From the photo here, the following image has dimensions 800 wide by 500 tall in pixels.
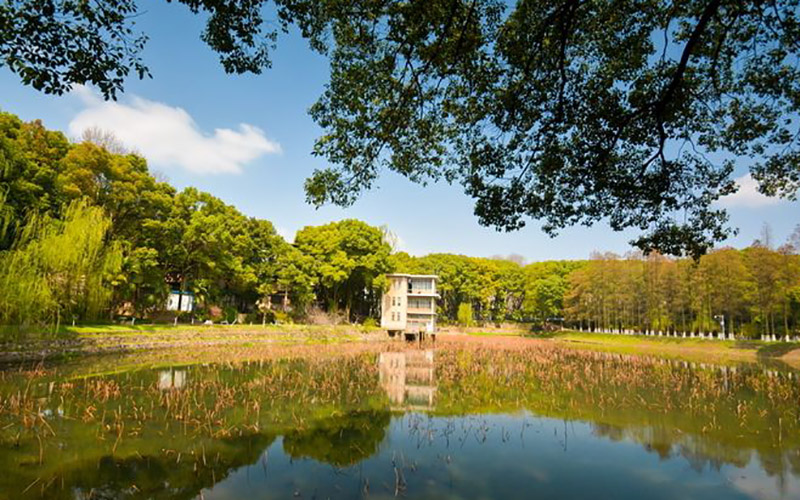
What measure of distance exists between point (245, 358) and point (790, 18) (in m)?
25.1

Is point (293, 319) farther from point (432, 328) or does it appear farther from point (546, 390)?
point (546, 390)

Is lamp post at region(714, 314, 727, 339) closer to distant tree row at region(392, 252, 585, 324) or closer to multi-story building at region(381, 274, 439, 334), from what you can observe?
distant tree row at region(392, 252, 585, 324)

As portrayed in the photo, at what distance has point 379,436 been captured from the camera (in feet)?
35.7

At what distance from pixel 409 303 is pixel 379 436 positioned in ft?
140

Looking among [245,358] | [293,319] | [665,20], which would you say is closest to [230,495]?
[665,20]

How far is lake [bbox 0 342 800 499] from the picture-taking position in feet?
25.7

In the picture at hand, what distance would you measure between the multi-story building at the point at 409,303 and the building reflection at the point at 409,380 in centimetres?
2086

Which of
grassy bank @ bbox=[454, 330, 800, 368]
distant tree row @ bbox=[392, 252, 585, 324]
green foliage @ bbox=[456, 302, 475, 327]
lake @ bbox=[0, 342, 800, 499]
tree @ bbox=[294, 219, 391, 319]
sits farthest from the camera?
green foliage @ bbox=[456, 302, 475, 327]

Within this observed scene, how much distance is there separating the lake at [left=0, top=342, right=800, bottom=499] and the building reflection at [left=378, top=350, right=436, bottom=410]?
18 centimetres

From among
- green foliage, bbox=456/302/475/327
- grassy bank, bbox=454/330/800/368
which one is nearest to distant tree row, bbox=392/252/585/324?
green foliage, bbox=456/302/475/327

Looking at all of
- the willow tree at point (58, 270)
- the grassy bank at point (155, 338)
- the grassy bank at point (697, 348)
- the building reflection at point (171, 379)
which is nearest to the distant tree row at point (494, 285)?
the grassy bank at point (697, 348)

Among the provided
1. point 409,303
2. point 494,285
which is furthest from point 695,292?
point 409,303

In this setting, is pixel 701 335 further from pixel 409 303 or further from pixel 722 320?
pixel 409 303

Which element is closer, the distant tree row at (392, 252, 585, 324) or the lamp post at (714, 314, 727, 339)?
the lamp post at (714, 314, 727, 339)
